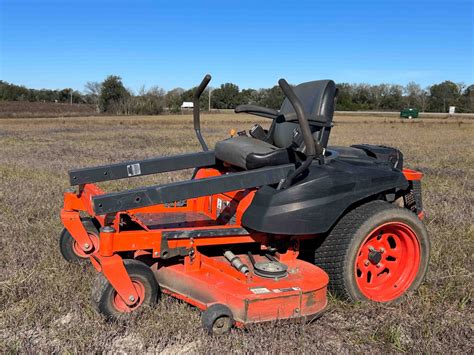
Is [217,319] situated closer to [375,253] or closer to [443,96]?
[375,253]

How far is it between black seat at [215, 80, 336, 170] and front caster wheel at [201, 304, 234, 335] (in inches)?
43.5

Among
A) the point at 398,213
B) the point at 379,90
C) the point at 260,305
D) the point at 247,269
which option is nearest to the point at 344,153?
the point at 398,213

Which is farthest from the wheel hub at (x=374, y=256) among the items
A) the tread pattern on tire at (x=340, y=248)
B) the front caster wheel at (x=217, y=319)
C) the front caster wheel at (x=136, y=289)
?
the front caster wheel at (x=136, y=289)

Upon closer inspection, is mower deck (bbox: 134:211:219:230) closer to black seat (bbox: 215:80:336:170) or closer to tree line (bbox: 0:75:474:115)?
black seat (bbox: 215:80:336:170)

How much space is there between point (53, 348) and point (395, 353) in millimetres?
1904

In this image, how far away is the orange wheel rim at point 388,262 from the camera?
3562 millimetres

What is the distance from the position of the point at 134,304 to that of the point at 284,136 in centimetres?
198

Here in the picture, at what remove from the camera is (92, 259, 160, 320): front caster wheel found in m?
3.05

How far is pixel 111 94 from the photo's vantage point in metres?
55.1

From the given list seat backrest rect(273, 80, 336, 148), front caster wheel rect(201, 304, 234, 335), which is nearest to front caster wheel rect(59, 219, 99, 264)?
front caster wheel rect(201, 304, 234, 335)

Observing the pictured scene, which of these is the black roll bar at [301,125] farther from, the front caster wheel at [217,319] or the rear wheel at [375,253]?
the front caster wheel at [217,319]

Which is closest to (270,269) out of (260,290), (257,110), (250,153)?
(260,290)

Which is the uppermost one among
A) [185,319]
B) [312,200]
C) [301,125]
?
[301,125]

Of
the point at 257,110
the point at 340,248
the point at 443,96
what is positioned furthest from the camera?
the point at 443,96
